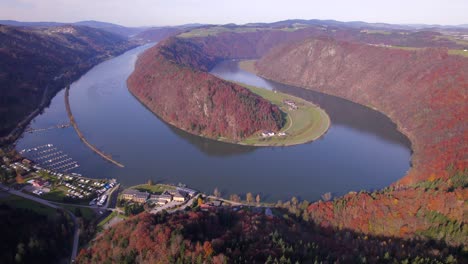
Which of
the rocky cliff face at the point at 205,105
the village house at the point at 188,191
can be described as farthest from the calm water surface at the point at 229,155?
the rocky cliff face at the point at 205,105

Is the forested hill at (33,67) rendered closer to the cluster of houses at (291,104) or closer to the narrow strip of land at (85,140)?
the narrow strip of land at (85,140)

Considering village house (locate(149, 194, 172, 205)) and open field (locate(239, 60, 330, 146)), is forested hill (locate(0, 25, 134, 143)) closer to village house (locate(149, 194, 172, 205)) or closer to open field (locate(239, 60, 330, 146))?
village house (locate(149, 194, 172, 205))

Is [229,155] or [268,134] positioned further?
[268,134]

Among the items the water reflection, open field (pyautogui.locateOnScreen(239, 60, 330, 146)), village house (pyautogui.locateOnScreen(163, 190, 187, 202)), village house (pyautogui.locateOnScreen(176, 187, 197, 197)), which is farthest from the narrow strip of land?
the water reflection

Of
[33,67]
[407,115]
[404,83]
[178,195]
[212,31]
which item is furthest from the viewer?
[212,31]

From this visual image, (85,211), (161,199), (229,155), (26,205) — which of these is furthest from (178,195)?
(26,205)

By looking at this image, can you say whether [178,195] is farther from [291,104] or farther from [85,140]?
[291,104]
